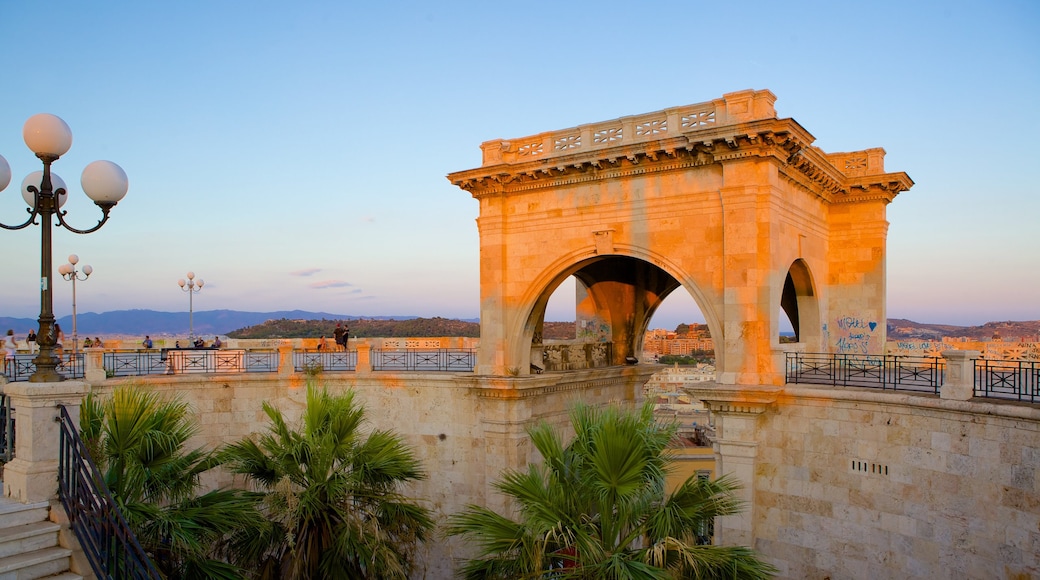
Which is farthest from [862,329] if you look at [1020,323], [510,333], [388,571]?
[1020,323]

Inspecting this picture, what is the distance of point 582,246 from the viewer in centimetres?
1456

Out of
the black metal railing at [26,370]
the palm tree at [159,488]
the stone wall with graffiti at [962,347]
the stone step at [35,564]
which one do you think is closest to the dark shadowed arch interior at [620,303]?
the stone wall with graffiti at [962,347]

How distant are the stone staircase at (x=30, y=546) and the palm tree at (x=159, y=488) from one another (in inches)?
26.3

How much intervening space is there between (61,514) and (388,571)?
11.8 feet

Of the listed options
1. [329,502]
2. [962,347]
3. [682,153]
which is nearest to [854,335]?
[962,347]

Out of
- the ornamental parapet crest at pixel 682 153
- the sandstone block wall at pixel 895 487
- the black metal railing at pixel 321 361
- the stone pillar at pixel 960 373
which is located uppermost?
the ornamental parapet crest at pixel 682 153

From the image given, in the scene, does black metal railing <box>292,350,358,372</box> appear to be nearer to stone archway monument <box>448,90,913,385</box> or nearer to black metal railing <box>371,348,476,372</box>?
black metal railing <box>371,348,476,372</box>

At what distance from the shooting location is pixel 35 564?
584 centimetres

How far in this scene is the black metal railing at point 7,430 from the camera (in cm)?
820

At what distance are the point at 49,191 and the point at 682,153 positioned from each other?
10.1 m

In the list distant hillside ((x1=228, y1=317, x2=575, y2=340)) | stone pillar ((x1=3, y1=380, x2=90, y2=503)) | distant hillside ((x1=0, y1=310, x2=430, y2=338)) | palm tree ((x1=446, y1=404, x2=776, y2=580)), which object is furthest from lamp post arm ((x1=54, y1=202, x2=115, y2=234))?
distant hillside ((x1=0, y1=310, x2=430, y2=338))

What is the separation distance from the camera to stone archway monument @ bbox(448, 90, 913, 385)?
12273 millimetres

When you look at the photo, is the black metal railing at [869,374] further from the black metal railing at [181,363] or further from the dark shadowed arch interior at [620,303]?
the black metal railing at [181,363]

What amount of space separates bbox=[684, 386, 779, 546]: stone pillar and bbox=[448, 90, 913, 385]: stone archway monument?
0.36 m
